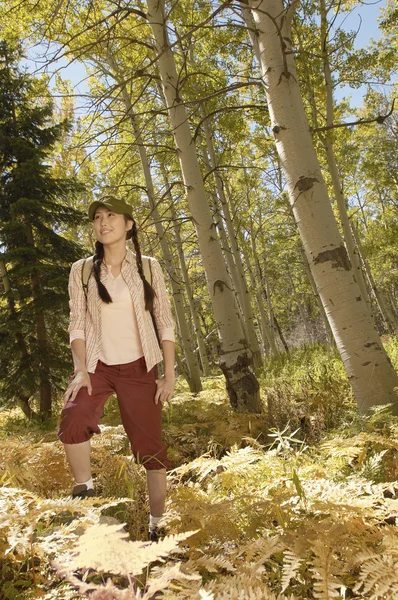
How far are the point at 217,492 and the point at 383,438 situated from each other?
45.4 inches

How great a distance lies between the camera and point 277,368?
8195 millimetres

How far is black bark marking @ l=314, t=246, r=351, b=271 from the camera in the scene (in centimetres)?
346

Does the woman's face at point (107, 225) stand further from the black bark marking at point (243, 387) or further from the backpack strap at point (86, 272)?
the black bark marking at point (243, 387)

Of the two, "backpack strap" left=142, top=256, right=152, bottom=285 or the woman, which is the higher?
"backpack strap" left=142, top=256, right=152, bottom=285

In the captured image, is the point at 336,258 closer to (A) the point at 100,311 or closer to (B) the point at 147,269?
(B) the point at 147,269

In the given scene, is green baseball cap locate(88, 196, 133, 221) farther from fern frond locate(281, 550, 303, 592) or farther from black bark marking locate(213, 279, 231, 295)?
black bark marking locate(213, 279, 231, 295)

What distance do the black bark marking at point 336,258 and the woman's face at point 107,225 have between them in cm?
185

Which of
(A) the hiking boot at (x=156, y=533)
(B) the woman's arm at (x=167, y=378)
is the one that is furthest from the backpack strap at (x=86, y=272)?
(A) the hiking boot at (x=156, y=533)

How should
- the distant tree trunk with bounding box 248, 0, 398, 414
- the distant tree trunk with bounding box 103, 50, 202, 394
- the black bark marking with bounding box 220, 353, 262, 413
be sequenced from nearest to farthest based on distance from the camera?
the distant tree trunk with bounding box 248, 0, 398, 414
the black bark marking with bounding box 220, 353, 262, 413
the distant tree trunk with bounding box 103, 50, 202, 394

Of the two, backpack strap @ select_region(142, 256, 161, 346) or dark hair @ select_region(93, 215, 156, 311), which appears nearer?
dark hair @ select_region(93, 215, 156, 311)

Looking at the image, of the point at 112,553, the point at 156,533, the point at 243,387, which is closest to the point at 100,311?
the point at 156,533

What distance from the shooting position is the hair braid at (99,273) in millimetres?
2416

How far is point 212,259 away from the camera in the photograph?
17.6 feet

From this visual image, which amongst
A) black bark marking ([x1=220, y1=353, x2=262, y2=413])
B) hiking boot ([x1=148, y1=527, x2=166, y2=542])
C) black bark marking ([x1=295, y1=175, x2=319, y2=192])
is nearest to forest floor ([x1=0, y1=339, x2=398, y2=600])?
hiking boot ([x1=148, y1=527, x2=166, y2=542])
